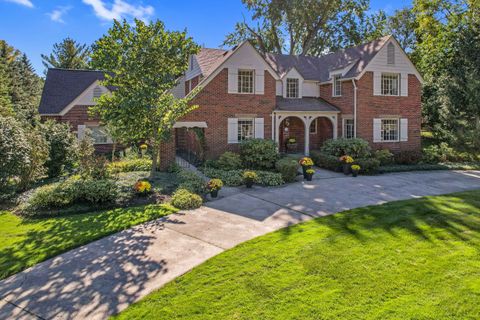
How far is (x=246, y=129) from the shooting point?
19922 mm

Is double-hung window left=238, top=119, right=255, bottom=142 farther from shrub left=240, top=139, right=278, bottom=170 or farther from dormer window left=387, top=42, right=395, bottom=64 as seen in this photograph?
dormer window left=387, top=42, right=395, bottom=64

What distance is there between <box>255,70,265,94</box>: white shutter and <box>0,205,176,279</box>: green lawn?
10.6m

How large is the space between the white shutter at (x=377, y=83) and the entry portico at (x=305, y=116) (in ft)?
8.64

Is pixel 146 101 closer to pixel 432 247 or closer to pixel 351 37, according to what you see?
pixel 432 247

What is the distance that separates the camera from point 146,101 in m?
13.7

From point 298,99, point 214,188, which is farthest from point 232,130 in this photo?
point 214,188

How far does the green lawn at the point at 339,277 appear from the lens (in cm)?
528

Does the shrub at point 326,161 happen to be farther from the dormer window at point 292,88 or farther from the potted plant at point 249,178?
the potted plant at point 249,178

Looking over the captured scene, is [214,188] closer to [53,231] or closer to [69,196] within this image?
[69,196]

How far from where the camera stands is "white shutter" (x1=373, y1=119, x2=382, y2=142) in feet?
71.5

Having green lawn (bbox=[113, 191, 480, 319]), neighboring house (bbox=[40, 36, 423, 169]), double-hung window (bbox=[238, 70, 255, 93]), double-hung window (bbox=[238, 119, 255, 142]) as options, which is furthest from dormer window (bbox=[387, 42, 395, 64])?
green lawn (bbox=[113, 191, 480, 319])

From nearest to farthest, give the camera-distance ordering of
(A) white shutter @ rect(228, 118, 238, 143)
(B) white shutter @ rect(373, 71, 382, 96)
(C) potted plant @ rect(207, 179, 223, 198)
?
(C) potted plant @ rect(207, 179, 223, 198)
(A) white shutter @ rect(228, 118, 238, 143)
(B) white shutter @ rect(373, 71, 382, 96)

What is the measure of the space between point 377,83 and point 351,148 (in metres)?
5.39

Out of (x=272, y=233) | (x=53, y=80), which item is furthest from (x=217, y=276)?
(x=53, y=80)
